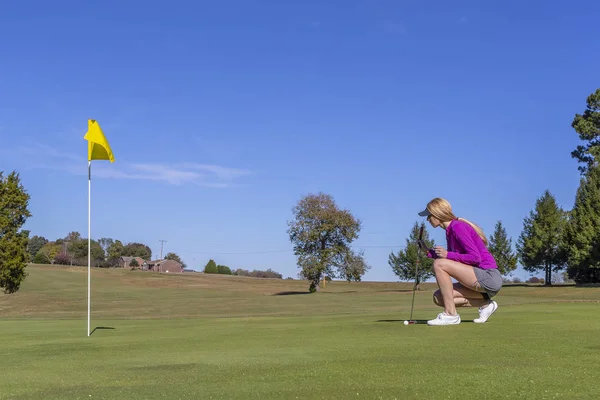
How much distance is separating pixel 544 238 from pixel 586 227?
13.4 meters

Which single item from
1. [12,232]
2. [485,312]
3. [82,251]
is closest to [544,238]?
[12,232]

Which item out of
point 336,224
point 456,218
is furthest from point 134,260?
point 456,218

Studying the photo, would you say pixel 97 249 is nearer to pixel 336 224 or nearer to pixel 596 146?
pixel 336 224

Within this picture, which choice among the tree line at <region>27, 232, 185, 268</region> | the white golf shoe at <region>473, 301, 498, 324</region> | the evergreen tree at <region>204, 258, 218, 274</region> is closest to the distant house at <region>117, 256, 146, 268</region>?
the tree line at <region>27, 232, 185, 268</region>

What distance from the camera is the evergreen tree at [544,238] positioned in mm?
73125

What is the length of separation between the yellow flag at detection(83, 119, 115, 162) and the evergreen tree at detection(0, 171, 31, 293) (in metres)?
28.6

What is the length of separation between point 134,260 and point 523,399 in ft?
557

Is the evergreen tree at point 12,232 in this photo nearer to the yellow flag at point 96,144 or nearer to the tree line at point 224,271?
the yellow flag at point 96,144

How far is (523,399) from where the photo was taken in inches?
169

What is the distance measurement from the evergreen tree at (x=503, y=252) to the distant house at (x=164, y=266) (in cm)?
11470

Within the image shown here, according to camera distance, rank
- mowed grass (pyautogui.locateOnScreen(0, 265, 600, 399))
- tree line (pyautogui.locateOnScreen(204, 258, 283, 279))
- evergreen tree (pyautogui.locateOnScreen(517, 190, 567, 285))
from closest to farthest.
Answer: mowed grass (pyautogui.locateOnScreen(0, 265, 600, 399)) < evergreen tree (pyautogui.locateOnScreen(517, 190, 567, 285)) < tree line (pyautogui.locateOnScreen(204, 258, 283, 279))

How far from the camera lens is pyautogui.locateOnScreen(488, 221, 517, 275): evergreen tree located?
8014 centimetres

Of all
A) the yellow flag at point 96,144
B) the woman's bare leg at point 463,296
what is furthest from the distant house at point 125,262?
the woman's bare leg at point 463,296

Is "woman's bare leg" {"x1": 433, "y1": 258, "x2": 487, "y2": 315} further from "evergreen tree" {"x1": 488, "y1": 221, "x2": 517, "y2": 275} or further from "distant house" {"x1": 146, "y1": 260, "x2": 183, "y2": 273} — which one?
"distant house" {"x1": 146, "y1": 260, "x2": 183, "y2": 273}
